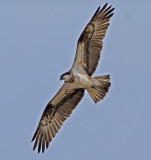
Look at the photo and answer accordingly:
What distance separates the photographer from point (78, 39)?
51.8 feet

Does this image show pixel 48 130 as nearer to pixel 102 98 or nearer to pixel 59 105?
pixel 59 105

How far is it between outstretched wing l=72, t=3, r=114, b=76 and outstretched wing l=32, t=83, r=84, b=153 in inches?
38.8

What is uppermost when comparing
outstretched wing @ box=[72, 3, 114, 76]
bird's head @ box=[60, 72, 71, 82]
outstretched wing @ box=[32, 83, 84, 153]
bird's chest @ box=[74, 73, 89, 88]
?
outstretched wing @ box=[72, 3, 114, 76]

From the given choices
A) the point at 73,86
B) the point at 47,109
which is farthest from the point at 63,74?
the point at 47,109

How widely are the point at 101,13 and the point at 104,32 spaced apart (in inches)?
26.2

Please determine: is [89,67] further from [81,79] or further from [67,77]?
[67,77]

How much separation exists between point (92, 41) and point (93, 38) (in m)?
0.10

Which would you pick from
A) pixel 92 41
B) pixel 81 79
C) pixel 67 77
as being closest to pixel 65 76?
pixel 67 77

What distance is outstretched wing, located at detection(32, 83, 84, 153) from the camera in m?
16.6

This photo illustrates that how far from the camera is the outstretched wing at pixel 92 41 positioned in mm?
15805

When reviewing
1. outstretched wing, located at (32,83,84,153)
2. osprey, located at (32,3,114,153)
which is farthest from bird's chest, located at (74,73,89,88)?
outstretched wing, located at (32,83,84,153)

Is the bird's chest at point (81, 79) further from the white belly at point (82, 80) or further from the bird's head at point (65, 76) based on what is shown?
the bird's head at point (65, 76)

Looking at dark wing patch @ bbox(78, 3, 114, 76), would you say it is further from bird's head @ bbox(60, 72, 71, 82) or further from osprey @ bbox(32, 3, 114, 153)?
bird's head @ bbox(60, 72, 71, 82)

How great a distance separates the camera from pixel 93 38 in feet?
52.1
